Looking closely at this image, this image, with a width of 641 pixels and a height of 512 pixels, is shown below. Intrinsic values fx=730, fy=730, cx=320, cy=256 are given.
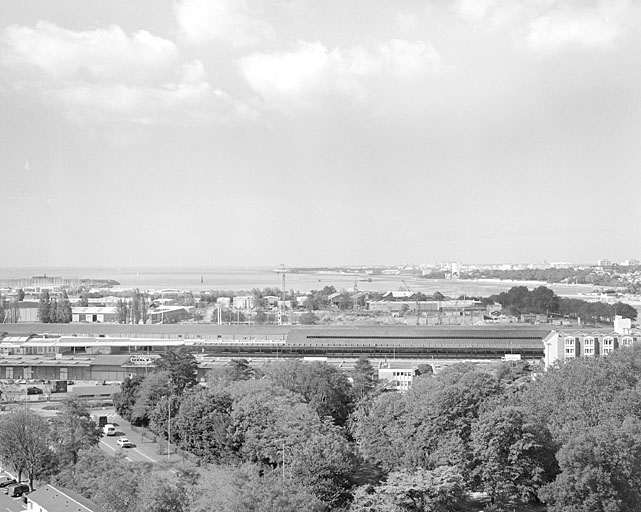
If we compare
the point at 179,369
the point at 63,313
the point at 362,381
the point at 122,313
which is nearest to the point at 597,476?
the point at 362,381

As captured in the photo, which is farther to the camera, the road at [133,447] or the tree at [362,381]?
the tree at [362,381]

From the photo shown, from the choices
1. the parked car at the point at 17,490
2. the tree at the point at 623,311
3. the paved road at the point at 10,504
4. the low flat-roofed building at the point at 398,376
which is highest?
the tree at the point at 623,311

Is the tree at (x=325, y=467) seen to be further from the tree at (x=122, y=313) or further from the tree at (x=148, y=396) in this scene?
the tree at (x=122, y=313)

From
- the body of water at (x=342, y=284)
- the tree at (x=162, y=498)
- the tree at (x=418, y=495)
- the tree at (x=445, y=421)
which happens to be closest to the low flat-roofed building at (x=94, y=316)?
the body of water at (x=342, y=284)

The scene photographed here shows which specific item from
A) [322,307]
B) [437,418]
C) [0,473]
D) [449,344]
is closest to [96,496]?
[0,473]

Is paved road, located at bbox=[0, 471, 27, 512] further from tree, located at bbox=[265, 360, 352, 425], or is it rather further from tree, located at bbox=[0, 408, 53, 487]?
tree, located at bbox=[265, 360, 352, 425]

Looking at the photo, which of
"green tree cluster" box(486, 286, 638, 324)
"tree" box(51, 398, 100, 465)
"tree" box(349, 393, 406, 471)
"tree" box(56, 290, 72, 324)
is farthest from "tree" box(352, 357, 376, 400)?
"tree" box(56, 290, 72, 324)

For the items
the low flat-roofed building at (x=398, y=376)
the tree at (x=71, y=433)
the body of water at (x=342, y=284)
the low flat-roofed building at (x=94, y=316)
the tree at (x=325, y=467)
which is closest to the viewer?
the tree at (x=325, y=467)
